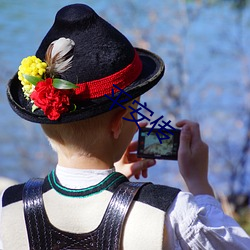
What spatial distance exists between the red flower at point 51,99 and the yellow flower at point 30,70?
35mm

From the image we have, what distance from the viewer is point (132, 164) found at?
2160 millimetres

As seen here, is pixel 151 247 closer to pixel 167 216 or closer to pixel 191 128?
pixel 167 216

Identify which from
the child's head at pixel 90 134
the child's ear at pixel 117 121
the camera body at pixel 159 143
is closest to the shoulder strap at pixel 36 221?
the child's head at pixel 90 134

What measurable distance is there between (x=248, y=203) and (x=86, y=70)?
11.6ft

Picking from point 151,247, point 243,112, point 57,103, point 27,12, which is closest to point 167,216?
point 151,247

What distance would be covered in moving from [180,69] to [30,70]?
3335 mm

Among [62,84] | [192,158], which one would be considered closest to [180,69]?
[192,158]

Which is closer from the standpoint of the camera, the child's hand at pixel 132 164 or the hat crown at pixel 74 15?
the hat crown at pixel 74 15

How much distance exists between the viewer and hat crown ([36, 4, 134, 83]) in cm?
183

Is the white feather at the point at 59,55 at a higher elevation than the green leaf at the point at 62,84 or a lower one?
higher

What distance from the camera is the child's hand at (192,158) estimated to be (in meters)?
2.02

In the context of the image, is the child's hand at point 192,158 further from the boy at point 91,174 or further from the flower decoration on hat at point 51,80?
the flower decoration on hat at point 51,80

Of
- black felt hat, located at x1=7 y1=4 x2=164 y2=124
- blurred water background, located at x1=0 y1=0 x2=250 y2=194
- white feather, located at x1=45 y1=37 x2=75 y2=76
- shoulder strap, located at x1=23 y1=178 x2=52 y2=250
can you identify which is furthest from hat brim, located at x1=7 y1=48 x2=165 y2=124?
blurred water background, located at x1=0 y1=0 x2=250 y2=194

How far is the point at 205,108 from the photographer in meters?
5.47
